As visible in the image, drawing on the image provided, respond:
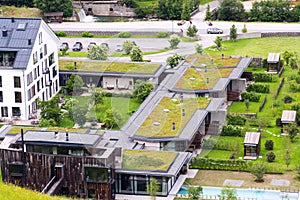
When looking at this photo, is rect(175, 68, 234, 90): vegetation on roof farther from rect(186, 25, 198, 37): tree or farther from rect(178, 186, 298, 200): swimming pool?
rect(186, 25, 198, 37): tree

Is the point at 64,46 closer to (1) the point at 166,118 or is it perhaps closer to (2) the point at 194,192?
(1) the point at 166,118

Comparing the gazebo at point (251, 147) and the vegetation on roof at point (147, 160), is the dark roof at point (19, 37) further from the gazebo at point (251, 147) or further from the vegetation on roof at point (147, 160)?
the gazebo at point (251, 147)

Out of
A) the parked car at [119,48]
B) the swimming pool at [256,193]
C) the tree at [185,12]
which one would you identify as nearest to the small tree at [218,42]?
the parked car at [119,48]

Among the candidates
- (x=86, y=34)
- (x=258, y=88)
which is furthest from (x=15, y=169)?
(x=86, y=34)

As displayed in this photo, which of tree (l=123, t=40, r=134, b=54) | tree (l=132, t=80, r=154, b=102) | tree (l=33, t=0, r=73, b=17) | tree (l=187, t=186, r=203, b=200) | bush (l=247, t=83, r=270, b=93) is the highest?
tree (l=33, t=0, r=73, b=17)

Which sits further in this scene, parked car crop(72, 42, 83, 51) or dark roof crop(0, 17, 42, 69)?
parked car crop(72, 42, 83, 51)

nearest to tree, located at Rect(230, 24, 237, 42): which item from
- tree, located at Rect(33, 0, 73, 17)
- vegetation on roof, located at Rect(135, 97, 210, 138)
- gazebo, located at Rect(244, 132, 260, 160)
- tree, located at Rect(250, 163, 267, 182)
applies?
tree, located at Rect(33, 0, 73, 17)

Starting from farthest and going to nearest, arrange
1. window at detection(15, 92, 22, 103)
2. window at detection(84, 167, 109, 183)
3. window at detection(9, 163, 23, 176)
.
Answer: window at detection(15, 92, 22, 103) → window at detection(9, 163, 23, 176) → window at detection(84, 167, 109, 183)
